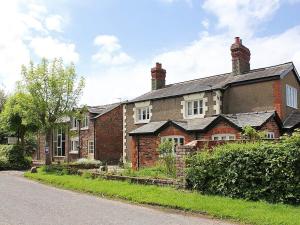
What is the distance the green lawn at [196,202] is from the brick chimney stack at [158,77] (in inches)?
697

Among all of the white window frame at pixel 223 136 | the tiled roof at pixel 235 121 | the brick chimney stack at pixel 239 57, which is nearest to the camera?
the tiled roof at pixel 235 121

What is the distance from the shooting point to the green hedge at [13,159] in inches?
1145

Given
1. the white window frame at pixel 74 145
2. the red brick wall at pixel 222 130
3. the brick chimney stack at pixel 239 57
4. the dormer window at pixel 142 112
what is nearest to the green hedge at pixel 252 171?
the red brick wall at pixel 222 130

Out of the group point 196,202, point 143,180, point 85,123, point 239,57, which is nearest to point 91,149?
point 85,123

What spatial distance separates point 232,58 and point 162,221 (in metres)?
20.2


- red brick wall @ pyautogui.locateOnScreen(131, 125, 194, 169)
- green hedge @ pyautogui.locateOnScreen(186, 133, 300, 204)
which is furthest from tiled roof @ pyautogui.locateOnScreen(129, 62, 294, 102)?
green hedge @ pyautogui.locateOnScreen(186, 133, 300, 204)

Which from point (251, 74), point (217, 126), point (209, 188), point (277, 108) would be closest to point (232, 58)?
point (251, 74)

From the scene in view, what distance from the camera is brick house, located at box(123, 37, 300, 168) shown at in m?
21.7

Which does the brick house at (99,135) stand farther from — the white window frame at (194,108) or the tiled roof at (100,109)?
the white window frame at (194,108)

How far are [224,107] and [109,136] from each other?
14324 millimetres

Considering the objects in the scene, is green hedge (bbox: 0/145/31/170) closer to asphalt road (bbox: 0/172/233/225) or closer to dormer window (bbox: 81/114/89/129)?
dormer window (bbox: 81/114/89/129)

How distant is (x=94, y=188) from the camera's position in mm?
15570

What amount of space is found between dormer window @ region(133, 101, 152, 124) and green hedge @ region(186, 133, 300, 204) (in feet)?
54.1

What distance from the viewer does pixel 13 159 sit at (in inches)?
1166
